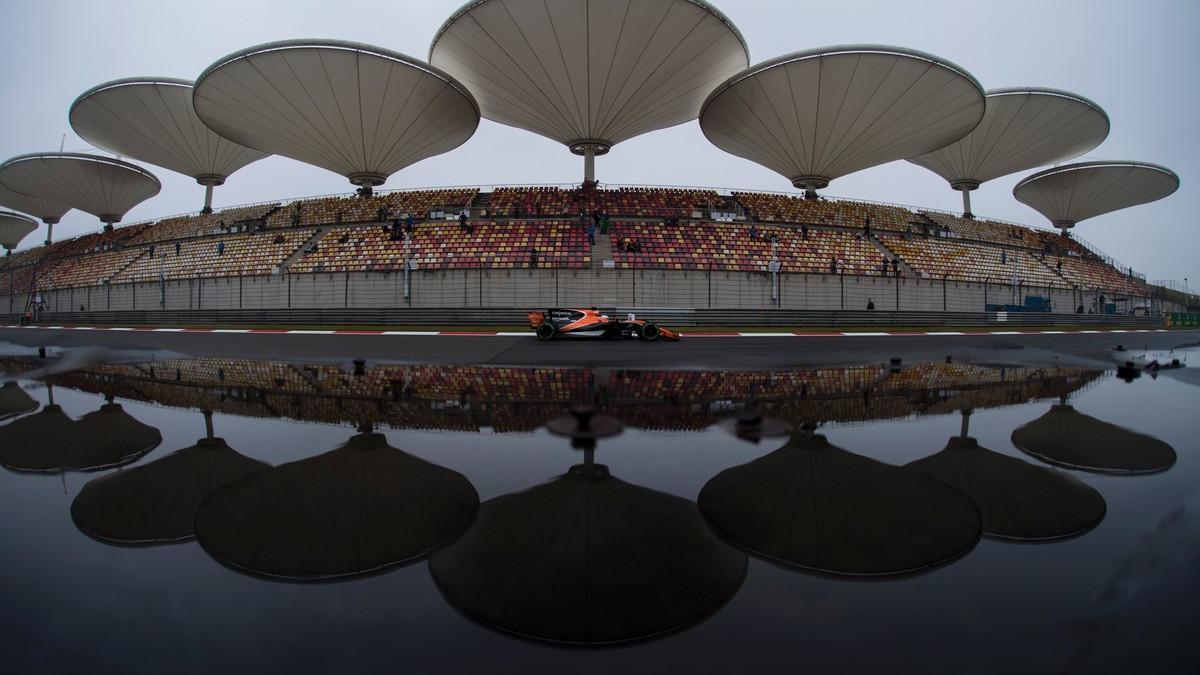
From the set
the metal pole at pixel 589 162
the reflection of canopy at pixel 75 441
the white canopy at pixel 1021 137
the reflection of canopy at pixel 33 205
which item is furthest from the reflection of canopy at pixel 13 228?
the white canopy at pixel 1021 137

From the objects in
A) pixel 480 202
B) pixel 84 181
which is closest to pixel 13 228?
pixel 84 181

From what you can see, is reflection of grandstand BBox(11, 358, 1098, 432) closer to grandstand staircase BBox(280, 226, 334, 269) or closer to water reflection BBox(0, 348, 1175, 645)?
water reflection BBox(0, 348, 1175, 645)

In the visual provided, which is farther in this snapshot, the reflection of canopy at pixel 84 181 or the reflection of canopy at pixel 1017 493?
the reflection of canopy at pixel 84 181

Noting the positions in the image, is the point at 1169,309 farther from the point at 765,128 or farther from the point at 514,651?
the point at 514,651

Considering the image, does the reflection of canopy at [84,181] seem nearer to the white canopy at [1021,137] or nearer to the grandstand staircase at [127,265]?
the grandstand staircase at [127,265]

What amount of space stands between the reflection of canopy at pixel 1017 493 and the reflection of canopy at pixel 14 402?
7.44 meters

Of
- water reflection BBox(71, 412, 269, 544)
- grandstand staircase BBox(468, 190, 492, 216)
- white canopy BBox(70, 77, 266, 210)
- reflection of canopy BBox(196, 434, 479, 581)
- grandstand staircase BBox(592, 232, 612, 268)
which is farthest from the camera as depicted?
white canopy BBox(70, 77, 266, 210)

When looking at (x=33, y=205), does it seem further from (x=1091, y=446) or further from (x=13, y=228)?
(x=1091, y=446)

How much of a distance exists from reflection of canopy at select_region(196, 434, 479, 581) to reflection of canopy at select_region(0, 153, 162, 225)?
228ft

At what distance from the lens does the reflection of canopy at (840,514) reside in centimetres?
195

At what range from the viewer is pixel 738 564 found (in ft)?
6.16

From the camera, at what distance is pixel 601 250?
27266 millimetres

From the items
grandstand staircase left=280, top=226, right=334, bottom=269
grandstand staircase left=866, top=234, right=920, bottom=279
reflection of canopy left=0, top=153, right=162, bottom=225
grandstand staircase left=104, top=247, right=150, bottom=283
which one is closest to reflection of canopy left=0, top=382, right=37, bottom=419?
grandstand staircase left=280, top=226, right=334, bottom=269

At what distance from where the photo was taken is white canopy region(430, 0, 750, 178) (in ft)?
90.6
